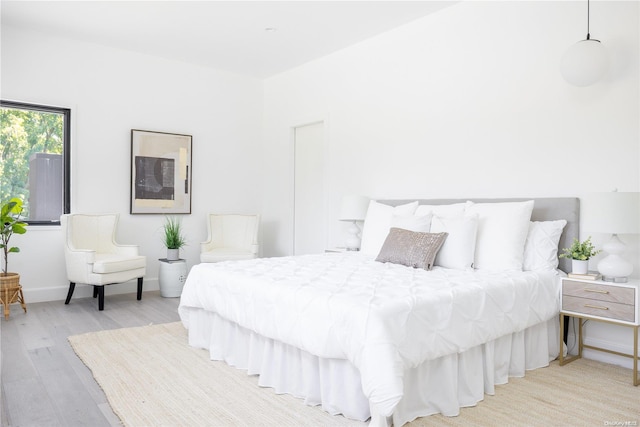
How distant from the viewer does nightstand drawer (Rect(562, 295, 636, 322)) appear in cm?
258

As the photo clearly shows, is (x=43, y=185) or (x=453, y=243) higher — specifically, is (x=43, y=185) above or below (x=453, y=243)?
above

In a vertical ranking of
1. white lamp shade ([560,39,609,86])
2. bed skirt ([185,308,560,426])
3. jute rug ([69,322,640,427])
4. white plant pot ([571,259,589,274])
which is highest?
white lamp shade ([560,39,609,86])

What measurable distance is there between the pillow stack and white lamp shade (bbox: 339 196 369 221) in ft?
3.58

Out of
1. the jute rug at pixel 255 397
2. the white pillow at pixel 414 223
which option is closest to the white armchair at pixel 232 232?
the white pillow at pixel 414 223

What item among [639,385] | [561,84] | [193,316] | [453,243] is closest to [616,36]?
[561,84]

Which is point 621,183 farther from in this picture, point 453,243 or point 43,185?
point 43,185

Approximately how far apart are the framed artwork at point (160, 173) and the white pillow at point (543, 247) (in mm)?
4010

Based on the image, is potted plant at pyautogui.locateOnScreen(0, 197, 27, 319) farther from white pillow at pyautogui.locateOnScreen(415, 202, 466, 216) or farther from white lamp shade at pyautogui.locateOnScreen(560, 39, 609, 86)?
white lamp shade at pyautogui.locateOnScreen(560, 39, 609, 86)

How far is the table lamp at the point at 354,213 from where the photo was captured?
4.52 meters

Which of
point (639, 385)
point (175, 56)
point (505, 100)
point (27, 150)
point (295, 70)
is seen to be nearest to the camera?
point (639, 385)

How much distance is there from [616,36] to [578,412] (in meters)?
2.38

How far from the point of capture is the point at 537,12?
11.1ft

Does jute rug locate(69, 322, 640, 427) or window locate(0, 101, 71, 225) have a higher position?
window locate(0, 101, 71, 225)

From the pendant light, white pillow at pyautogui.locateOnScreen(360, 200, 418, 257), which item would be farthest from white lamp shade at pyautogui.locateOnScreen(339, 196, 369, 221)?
the pendant light
